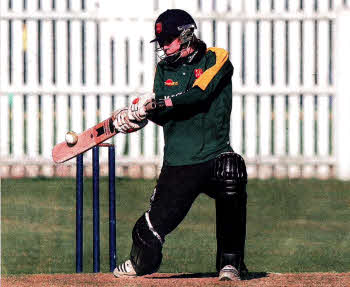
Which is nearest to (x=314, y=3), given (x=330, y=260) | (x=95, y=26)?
(x=95, y=26)

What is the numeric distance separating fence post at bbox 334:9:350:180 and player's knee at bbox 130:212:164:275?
24.3ft

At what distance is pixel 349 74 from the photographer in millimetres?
14125

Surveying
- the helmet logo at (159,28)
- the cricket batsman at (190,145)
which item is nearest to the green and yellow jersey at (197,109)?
the cricket batsman at (190,145)

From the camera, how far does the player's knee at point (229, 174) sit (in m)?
6.75

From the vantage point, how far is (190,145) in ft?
22.4

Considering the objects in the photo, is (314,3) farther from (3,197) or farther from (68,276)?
(68,276)

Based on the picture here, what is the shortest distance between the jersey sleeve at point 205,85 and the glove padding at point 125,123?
267mm

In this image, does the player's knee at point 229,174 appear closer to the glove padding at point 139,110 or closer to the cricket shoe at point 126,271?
the glove padding at point 139,110

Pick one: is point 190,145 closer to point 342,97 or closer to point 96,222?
point 96,222

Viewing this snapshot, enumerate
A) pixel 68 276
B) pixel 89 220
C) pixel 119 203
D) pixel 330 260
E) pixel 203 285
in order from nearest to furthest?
1. pixel 203 285
2. pixel 68 276
3. pixel 330 260
4. pixel 89 220
5. pixel 119 203

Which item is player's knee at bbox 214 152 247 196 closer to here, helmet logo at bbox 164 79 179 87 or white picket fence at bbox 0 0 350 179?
helmet logo at bbox 164 79 179 87

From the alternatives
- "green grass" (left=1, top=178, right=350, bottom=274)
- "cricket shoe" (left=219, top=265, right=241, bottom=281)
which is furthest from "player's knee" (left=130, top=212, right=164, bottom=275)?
"green grass" (left=1, top=178, right=350, bottom=274)

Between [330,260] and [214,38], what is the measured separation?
234 inches

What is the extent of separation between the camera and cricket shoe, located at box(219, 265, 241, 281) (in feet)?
22.2
